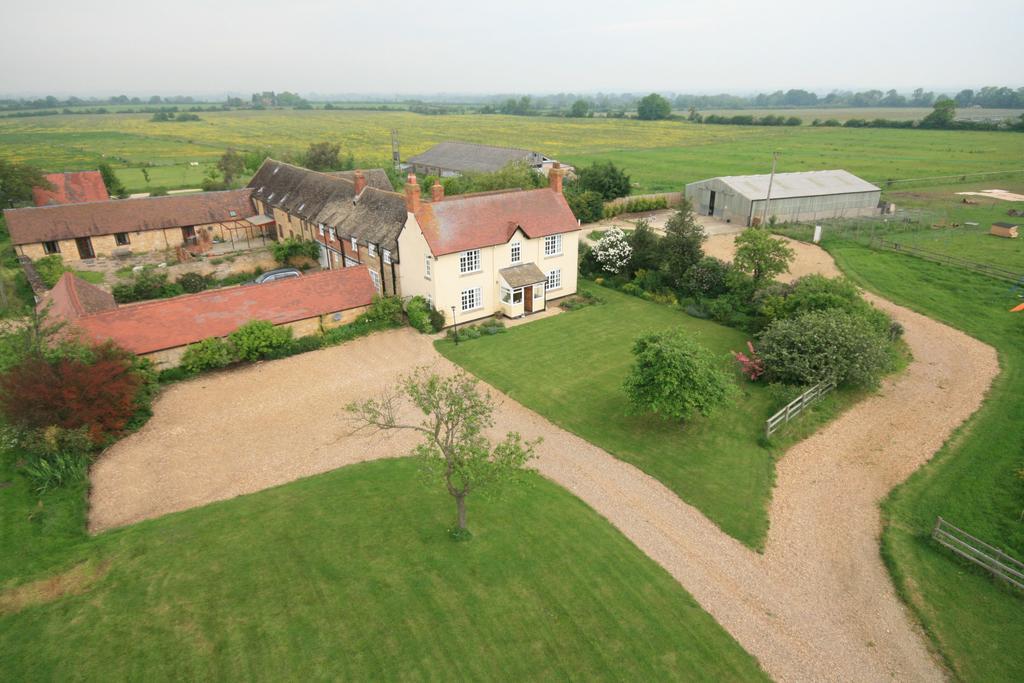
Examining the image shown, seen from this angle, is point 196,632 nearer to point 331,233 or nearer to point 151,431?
point 151,431

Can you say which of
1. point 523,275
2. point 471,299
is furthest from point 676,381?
point 471,299

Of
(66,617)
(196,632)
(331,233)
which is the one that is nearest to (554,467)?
(196,632)

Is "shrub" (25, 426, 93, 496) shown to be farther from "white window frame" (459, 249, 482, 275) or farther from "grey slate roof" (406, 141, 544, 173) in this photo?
"grey slate roof" (406, 141, 544, 173)

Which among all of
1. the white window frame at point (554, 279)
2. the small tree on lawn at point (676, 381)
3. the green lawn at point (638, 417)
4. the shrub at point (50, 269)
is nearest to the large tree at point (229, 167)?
the shrub at point (50, 269)

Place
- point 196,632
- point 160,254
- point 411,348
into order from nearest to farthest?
1. point 196,632
2. point 411,348
3. point 160,254

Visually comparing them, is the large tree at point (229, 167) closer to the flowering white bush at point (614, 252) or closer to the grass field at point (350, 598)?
the flowering white bush at point (614, 252)

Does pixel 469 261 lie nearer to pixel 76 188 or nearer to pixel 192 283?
pixel 192 283

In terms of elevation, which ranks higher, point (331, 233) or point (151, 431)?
point (331, 233)
